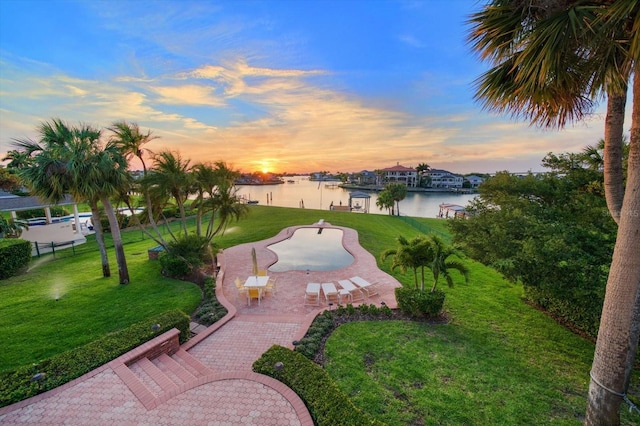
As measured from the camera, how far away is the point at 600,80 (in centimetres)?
343

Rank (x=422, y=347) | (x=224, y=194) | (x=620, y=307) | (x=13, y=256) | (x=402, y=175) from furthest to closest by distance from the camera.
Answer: (x=402, y=175), (x=224, y=194), (x=13, y=256), (x=422, y=347), (x=620, y=307)

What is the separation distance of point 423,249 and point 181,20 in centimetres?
1082

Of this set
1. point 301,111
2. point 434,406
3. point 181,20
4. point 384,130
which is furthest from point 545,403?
point 384,130

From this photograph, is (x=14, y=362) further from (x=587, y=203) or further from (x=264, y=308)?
(x=587, y=203)

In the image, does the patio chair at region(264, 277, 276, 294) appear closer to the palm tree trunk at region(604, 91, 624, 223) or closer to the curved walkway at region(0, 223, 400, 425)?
the curved walkway at region(0, 223, 400, 425)

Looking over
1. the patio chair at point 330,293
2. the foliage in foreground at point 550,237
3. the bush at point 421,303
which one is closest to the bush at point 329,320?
the bush at point 421,303

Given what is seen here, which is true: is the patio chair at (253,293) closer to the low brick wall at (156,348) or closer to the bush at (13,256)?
the low brick wall at (156,348)

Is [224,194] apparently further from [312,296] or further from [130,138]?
[312,296]

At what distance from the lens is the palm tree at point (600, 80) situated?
2922 millimetres

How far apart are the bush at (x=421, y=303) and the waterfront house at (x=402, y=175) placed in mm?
90237

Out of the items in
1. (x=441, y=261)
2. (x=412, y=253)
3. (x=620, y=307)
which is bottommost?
(x=441, y=261)

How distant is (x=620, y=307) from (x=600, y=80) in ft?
9.69

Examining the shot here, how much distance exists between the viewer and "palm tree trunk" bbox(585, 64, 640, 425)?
3053 millimetres

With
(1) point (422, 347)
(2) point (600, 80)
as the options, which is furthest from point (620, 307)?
(1) point (422, 347)
